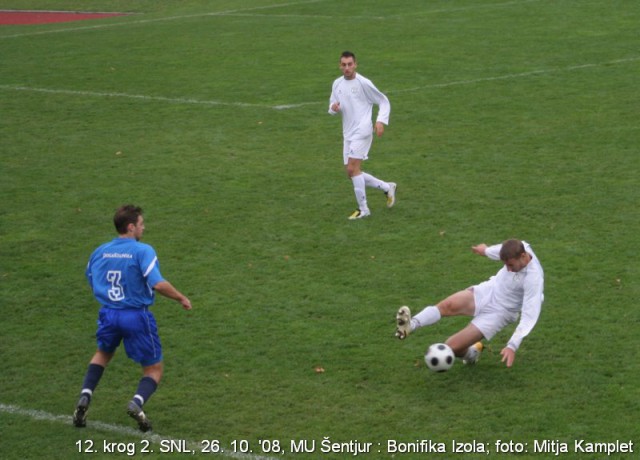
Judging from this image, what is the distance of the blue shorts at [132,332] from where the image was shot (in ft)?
30.4

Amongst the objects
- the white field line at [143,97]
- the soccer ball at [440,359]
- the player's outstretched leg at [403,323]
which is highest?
the white field line at [143,97]

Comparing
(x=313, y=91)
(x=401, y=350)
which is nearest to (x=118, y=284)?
(x=401, y=350)

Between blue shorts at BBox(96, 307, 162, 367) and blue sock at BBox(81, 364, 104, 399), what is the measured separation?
8.8 inches

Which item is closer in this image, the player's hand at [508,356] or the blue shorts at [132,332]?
the blue shorts at [132,332]

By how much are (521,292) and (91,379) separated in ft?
13.5

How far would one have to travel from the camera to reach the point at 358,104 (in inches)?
597

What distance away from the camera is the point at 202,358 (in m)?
11.0

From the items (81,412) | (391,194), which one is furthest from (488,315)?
(391,194)

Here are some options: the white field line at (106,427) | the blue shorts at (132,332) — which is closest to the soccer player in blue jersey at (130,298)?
the blue shorts at (132,332)

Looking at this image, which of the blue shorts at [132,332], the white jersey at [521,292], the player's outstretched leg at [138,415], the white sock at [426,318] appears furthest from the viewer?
the white sock at [426,318]

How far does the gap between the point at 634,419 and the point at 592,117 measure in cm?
1169

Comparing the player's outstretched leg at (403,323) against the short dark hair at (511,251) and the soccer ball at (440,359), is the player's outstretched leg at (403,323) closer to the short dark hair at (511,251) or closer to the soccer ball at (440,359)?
the soccer ball at (440,359)

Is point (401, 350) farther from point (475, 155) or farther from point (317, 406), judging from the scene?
point (475, 155)

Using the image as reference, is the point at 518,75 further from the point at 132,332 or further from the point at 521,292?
the point at 132,332
